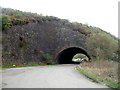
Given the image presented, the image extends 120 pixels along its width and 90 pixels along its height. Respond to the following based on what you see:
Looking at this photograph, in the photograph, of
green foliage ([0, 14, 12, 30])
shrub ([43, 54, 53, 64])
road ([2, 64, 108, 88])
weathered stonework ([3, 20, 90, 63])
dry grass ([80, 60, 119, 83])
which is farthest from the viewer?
shrub ([43, 54, 53, 64])

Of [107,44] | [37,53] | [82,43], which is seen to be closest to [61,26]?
[82,43]

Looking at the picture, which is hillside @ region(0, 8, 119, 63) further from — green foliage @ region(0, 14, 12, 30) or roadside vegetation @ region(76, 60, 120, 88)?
roadside vegetation @ region(76, 60, 120, 88)

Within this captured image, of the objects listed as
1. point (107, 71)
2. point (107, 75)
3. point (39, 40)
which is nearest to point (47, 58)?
point (39, 40)

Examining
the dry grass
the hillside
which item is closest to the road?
the dry grass

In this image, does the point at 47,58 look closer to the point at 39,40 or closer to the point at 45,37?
the point at 39,40

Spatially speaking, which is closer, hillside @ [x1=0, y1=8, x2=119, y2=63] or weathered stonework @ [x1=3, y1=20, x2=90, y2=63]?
hillside @ [x1=0, y1=8, x2=119, y2=63]

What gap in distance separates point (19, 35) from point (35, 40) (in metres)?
4.17

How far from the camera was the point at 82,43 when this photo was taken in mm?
35719

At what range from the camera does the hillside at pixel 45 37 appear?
2569cm

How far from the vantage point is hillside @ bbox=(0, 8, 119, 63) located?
25.7 meters

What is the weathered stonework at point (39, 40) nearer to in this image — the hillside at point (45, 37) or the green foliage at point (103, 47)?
the hillside at point (45, 37)

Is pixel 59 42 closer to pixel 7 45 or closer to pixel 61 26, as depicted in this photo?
pixel 61 26

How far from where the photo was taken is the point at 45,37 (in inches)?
1431

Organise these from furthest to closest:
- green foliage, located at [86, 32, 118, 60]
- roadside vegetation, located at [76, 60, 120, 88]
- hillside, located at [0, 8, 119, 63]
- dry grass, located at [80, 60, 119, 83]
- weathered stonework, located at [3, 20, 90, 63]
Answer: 1. weathered stonework, located at [3, 20, 90, 63]
2. hillside, located at [0, 8, 119, 63]
3. green foliage, located at [86, 32, 118, 60]
4. dry grass, located at [80, 60, 119, 83]
5. roadside vegetation, located at [76, 60, 120, 88]
